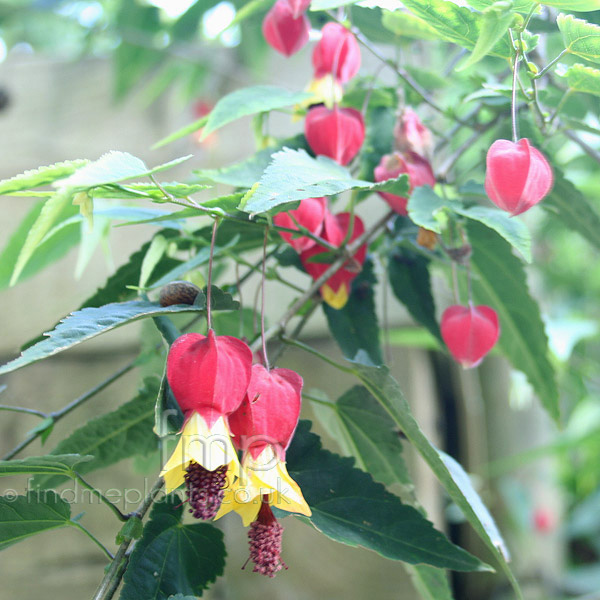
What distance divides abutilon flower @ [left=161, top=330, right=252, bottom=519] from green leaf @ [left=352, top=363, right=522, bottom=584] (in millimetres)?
88

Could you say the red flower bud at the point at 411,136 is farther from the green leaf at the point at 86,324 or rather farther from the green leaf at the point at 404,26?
the green leaf at the point at 86,324

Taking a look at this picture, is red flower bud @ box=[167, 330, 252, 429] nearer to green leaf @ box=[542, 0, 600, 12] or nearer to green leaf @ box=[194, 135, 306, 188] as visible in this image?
green leaf @ box=[194, 135, 306, 188]

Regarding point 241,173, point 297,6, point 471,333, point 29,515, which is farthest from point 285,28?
point 29,515

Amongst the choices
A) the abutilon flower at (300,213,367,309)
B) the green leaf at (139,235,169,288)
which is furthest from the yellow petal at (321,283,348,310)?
the green leaf at (139,235,169,288)

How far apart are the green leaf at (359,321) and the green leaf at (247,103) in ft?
0.46

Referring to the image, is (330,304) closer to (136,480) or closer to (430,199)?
(430,199)

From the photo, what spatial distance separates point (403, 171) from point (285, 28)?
148 mm

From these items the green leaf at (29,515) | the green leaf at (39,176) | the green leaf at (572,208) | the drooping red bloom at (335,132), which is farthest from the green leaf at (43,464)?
the green leaf at (572,208)

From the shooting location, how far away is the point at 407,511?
33 centimetres

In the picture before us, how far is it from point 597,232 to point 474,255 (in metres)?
0.09

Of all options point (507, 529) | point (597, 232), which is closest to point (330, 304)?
point (597, 232)

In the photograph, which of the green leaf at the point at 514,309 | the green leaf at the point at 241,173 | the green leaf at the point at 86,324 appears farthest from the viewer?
the green leaf at the point at 514,309

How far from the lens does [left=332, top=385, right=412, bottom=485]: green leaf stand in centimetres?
40

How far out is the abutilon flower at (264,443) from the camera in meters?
0.29
